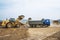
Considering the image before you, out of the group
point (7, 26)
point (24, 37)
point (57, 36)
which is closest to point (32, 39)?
point (24, 37)

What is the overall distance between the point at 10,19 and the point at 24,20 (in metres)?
2.30

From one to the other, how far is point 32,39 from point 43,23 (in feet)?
39.7

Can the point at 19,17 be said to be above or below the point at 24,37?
above

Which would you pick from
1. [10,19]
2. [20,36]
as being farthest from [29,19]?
[20,36]

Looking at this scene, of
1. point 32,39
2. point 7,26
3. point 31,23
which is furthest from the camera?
point 31,23

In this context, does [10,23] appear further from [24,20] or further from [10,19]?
[24,20]

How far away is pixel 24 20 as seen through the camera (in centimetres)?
2719

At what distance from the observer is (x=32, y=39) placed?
16.4m

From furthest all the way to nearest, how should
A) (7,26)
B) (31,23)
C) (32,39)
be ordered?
(31,23) < (7,26) < (32,39)

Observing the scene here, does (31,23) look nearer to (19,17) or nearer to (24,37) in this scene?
(19,17)

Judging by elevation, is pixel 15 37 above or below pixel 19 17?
below

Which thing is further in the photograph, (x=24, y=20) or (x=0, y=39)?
(x=24, y=20)

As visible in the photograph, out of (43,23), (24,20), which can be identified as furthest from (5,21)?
(43,23)

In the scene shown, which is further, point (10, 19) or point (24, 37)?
point (10, 19)
